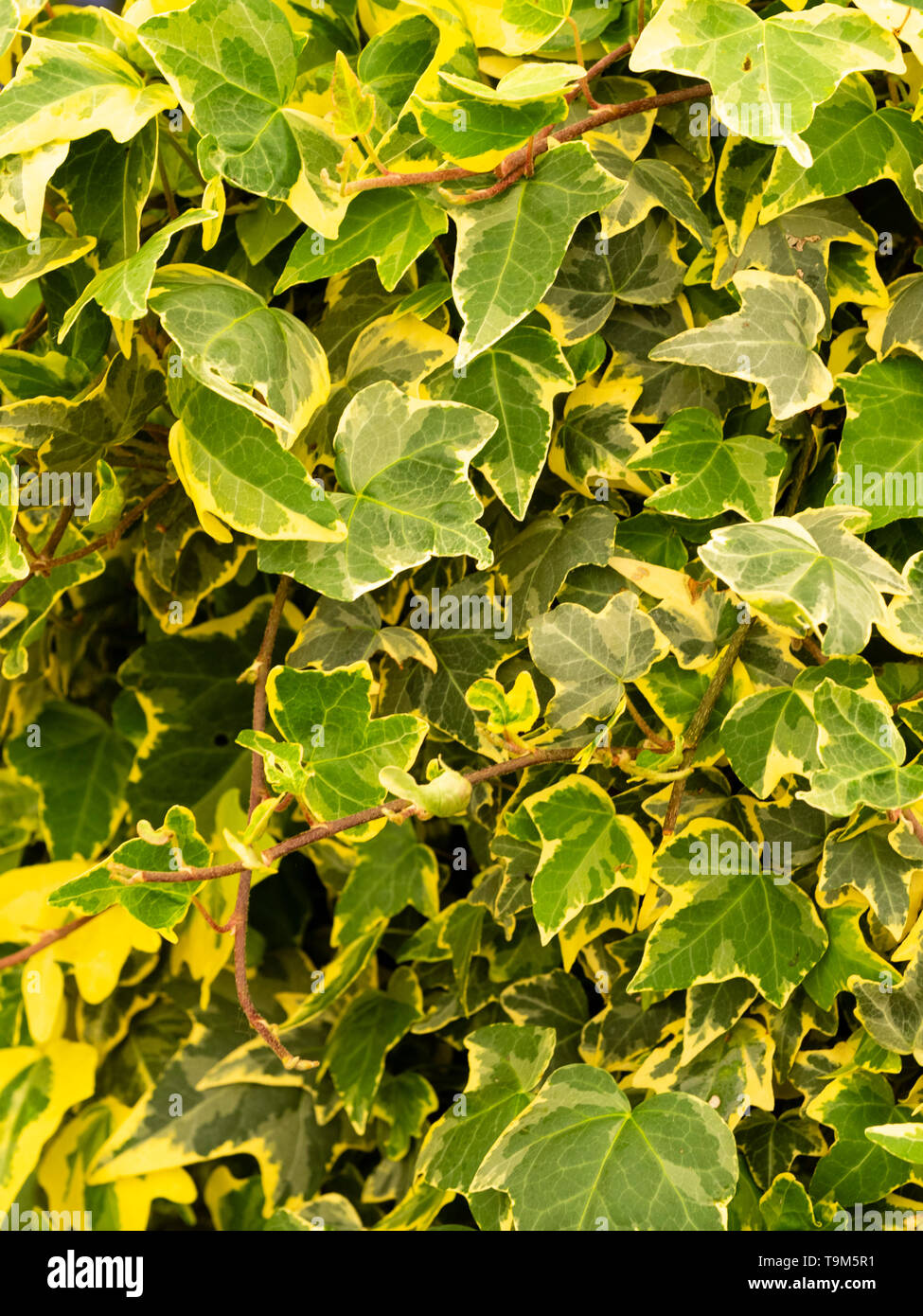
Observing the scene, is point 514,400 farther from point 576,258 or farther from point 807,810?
point 807,810

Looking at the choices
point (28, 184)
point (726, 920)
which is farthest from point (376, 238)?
point (726, 920)

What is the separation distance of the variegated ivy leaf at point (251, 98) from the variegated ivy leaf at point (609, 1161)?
470mm

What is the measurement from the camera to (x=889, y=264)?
0.62 meters

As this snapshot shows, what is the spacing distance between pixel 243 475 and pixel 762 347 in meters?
0.26

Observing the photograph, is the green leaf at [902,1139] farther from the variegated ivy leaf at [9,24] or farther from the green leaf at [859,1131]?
the variegated ivy leaf at [9,24]

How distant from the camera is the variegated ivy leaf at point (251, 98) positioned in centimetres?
49

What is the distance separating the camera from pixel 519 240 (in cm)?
51

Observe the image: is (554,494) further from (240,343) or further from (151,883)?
(151,883)

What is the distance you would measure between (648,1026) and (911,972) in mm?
158

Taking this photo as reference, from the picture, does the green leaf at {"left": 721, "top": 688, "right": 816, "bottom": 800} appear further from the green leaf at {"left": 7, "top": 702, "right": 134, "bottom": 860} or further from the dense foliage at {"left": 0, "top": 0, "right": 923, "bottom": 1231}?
the green leaf at {"left": 7, "top": 702, "right": 134, "bottom": 860}

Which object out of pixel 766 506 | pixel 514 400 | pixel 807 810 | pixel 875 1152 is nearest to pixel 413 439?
pixel 514 400

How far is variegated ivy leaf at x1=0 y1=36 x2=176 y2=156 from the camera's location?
19.2 inches

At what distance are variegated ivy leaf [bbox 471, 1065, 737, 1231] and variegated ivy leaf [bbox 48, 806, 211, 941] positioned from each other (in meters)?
0.22

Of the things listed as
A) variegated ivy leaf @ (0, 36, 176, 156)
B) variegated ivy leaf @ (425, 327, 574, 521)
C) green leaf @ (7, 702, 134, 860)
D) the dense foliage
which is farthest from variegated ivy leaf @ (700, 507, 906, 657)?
green leaf @ (7, 702, 134, 860)
